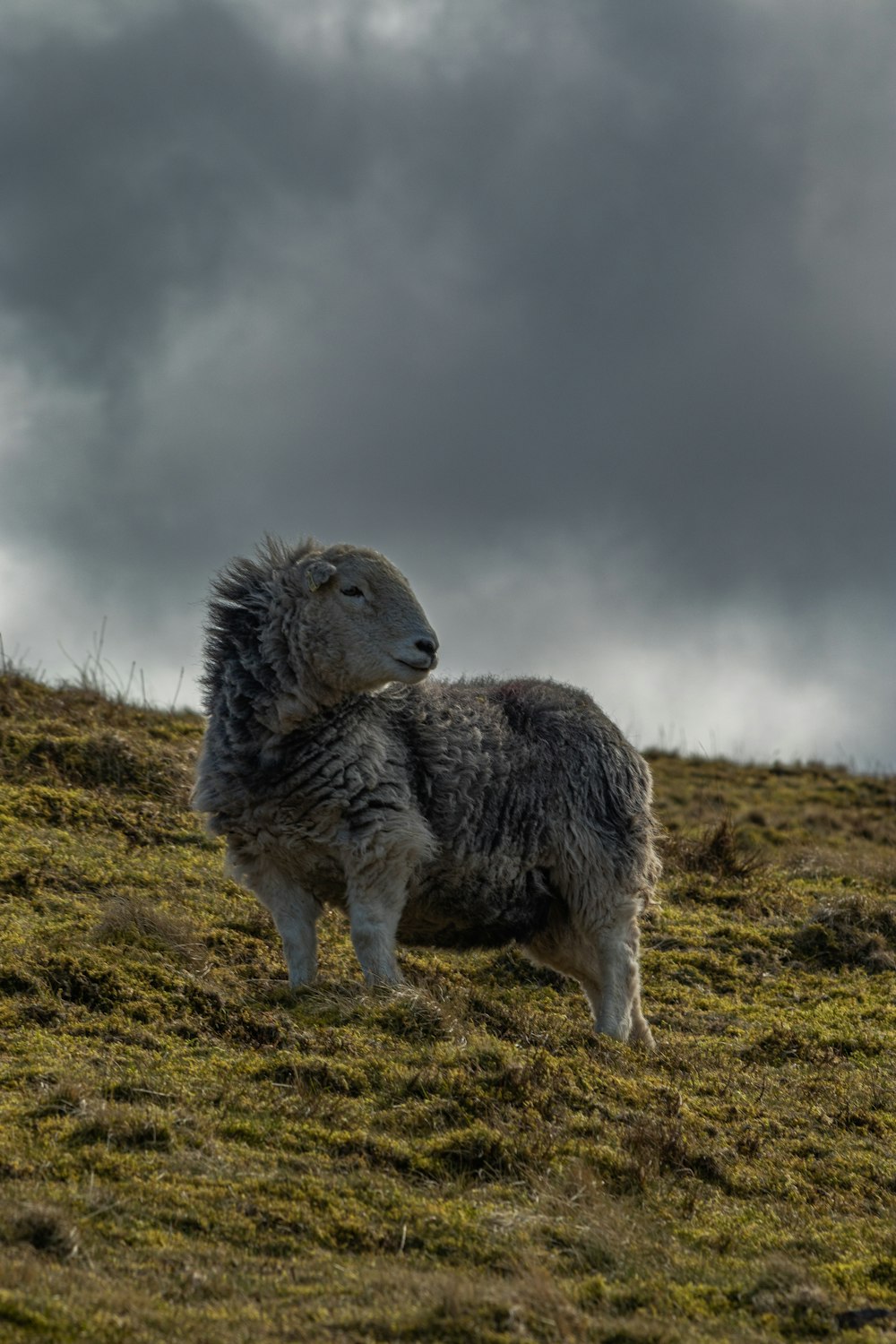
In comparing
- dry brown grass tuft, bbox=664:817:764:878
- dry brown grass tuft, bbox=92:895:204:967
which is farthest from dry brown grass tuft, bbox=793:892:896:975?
dry brown grass tuft, bbox=92:895:204:967

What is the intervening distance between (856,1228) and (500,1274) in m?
2.16

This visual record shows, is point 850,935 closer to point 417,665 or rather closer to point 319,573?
point 417,665

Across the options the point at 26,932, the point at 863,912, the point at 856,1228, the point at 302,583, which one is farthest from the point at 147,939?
the point at 863,912

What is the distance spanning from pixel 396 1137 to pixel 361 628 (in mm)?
3348

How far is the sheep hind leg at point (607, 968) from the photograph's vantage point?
33.0 feet

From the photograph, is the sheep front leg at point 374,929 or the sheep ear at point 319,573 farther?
the sheep ear at point 319,573

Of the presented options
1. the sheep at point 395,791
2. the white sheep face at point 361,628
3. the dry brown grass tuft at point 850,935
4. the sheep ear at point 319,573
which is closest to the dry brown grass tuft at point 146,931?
the sheep at point 395,791

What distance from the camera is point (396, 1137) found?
7164 millimetres

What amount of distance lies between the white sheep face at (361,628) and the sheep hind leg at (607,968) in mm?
2180

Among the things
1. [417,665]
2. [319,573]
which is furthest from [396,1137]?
[319,573]

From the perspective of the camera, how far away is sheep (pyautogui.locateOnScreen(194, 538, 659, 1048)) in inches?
364

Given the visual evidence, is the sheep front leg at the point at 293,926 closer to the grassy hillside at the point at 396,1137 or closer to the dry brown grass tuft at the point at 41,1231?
the grassy hillside at the point at 396,1137

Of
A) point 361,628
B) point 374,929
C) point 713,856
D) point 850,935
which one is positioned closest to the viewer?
point 374,929

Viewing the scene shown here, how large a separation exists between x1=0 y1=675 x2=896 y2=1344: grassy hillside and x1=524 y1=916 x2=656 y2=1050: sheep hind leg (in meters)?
0.38
